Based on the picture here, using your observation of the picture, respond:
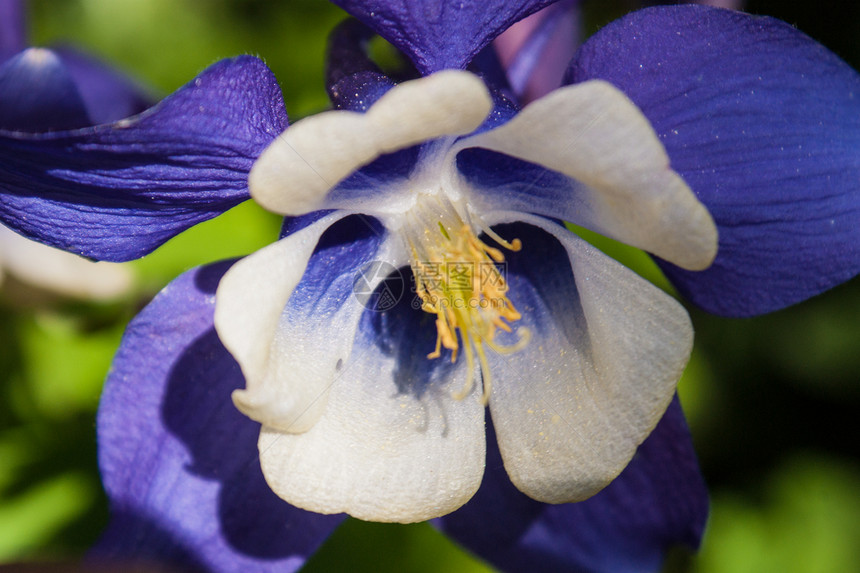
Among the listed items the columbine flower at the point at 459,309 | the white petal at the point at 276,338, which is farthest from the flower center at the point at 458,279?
the white petal at the point at 276,338

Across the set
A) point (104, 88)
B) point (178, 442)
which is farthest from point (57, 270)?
point (178, 442)

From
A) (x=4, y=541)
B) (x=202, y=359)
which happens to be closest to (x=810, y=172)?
(x=202, y=359)

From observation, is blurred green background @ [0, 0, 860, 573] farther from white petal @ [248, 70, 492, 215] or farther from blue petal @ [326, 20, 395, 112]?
white petal @ [248, 70, 492, 215]

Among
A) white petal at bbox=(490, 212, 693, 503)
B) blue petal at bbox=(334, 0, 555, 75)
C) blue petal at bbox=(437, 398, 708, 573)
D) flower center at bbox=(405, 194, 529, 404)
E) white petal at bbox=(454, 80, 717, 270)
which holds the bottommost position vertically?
blue petal at bbox=(437, 398, 708, 573)

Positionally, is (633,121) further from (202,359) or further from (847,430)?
(847,430)

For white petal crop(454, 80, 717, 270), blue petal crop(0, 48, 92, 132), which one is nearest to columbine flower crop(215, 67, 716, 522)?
white petal crop(454, 80, 717, 270)

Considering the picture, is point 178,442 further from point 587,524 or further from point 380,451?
point 587,524

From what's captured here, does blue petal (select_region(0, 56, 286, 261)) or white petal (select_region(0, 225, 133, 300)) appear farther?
white petal (select_region(0, 225, 133, 300))
